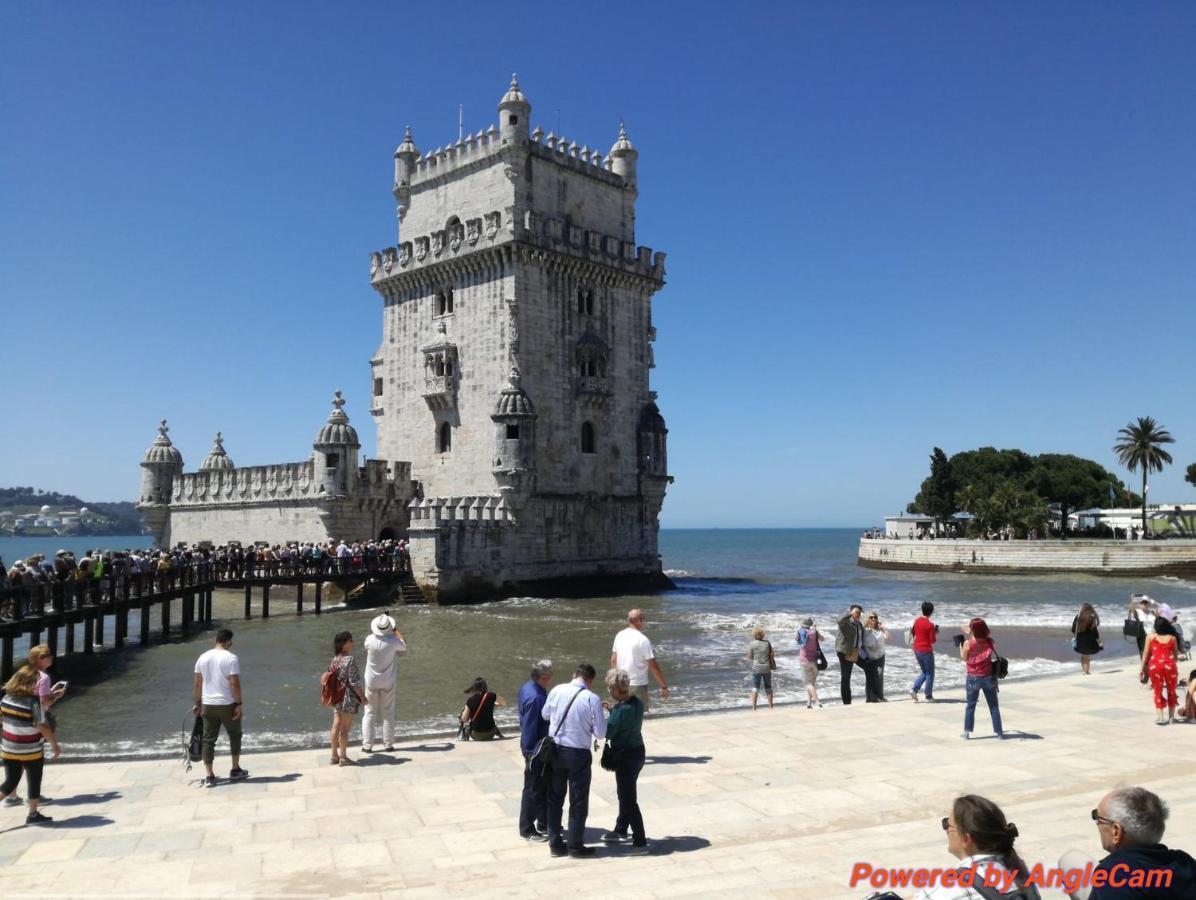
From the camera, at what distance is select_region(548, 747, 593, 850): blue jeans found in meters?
7.58

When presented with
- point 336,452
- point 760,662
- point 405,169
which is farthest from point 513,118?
point 760,662

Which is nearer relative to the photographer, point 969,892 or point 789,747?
point 969,892

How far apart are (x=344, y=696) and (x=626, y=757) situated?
4.28 meters

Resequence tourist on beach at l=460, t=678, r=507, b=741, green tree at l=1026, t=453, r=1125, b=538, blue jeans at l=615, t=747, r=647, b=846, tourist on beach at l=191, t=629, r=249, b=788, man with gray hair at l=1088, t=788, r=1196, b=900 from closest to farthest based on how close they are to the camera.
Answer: man with gray hair at l=1088, t=788, r=1196, b=900
blue jeans at l=615, t=747, r=647, b=846
tourist on beach at l=191, t=629, r=249, b=788
tourist on beach at l=460, t=678, r=507, b=741
green tree at l=1026, t=453, r=1125, b=538

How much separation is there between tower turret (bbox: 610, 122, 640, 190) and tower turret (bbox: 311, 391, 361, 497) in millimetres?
17929

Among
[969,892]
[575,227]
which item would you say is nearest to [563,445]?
[575,227]

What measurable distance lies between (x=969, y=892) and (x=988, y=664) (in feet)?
27.7

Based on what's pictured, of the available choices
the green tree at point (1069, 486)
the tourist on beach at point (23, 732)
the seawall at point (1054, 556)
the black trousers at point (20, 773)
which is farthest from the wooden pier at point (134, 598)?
the green tree at point (1069, 486)

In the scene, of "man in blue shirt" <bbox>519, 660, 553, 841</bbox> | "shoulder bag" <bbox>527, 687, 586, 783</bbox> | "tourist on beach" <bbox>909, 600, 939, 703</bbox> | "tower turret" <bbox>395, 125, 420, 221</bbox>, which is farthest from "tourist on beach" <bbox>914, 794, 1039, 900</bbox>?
"tower turret" <bbox>395, 125, 420, 221</bbox>

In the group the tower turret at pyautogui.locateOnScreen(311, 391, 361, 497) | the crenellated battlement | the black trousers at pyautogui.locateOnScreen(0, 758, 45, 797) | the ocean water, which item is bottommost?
the ocean water

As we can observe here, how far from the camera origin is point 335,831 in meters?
8.27

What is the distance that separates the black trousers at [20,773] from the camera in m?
8.74

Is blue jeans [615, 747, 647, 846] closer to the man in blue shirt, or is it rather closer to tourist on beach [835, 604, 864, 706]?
the man in blue shirt

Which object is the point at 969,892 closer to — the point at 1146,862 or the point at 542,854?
the point at 1146,862
